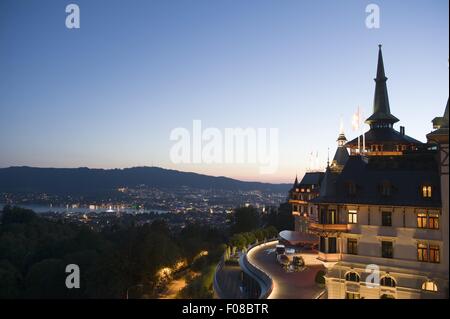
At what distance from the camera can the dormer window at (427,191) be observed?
25.8m

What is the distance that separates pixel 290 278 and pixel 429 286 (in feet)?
36.7

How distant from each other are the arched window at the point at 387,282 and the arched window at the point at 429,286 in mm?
2051

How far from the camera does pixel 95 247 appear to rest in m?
67.9

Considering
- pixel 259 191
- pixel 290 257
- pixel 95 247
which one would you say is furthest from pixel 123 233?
pixel 259 191

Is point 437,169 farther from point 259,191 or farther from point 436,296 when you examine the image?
point 259,191

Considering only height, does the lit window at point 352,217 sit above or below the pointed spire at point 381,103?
below

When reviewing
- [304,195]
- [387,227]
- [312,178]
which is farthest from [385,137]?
[387,227]

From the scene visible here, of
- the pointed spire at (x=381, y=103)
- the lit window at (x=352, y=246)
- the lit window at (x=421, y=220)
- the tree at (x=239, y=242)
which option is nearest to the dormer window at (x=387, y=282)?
the lit window at (x=352, y=246)

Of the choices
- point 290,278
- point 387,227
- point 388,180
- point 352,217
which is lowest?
point 290,278

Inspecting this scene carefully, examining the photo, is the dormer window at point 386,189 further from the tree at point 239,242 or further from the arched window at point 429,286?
the tree at point 239,242

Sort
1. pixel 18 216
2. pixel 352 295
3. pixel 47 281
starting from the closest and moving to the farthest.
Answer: pixel 352 295
pixel 47 281
pixel 18 216

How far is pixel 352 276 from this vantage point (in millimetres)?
28578

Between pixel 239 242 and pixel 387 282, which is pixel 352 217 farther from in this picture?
pixel 239 242

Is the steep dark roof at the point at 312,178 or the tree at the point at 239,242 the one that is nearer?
the tree at the point at 239,242
